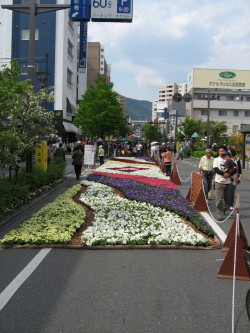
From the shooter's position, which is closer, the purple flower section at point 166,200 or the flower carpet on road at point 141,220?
the flower carpet on road at point 141,220

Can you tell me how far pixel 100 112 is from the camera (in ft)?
144

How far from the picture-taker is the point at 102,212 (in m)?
10.1

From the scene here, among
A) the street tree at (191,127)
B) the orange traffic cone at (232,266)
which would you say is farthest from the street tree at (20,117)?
the street tree at (191,127)

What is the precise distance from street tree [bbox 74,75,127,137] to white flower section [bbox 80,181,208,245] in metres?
32.6

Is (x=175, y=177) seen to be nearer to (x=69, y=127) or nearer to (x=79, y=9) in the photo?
(x=79, y=9)

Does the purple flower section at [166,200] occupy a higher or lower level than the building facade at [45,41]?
lower

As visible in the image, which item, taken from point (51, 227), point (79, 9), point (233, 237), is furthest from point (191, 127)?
point (233, 237)

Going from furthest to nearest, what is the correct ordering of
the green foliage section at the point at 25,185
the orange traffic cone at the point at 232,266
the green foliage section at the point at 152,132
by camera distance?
the green foliage section at the point at 152,132
the green foliage section at the point at 25,185
the orange traffic cone at the point at 232,266

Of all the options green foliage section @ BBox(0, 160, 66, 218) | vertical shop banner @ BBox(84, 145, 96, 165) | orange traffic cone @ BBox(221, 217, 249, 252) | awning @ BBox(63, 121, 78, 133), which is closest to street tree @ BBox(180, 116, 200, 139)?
awning @ BBox(63, 121, 78, 133)

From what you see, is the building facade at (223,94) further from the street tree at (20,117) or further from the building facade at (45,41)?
the street tree at (20,117)

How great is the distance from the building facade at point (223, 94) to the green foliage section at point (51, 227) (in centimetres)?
9083

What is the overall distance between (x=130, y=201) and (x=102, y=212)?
7.50 ft

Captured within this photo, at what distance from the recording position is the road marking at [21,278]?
4.71 metres

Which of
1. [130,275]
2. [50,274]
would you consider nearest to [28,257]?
[50,274]
